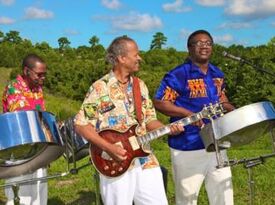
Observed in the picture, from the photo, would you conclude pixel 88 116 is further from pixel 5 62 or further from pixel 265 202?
pixel 5 62

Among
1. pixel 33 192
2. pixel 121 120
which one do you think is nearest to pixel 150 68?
pixel 33 192

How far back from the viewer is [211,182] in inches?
109

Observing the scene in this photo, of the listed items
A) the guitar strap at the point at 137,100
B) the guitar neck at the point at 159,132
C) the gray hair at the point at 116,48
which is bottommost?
the guitar neck at the point at 159,132

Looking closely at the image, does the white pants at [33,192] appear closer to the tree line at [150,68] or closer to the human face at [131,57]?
the human face at [131,57]

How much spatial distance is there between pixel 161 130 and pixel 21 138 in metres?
0.62

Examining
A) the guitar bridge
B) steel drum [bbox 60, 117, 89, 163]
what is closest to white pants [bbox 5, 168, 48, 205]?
steel drum [bbox 60, 117, 89, 163]

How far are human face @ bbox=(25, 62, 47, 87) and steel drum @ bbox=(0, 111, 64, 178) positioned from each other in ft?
1.46

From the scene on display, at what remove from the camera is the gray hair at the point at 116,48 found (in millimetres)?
2316

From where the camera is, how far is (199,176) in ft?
9.00

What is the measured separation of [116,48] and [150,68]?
12387mm

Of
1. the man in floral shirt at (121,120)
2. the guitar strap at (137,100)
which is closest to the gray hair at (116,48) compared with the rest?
the man in floral shirt at (121,120)

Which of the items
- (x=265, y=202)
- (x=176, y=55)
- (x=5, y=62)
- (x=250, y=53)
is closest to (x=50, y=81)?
(x=5, y=62)

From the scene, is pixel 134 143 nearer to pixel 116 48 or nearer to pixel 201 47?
pixel 116 48

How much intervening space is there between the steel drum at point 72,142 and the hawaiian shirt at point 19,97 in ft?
0.59
